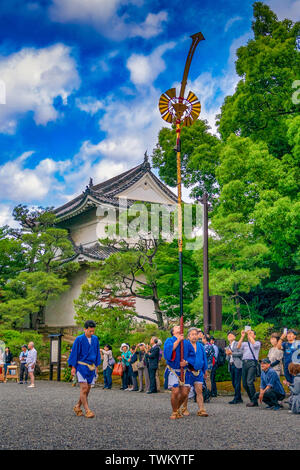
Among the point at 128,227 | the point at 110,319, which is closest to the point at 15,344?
the point at 110,319

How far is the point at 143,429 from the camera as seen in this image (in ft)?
23.8

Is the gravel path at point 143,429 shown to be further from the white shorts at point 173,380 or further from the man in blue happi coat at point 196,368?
the white shorts at point 173,380

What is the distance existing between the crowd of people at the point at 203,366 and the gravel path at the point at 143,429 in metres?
0.40

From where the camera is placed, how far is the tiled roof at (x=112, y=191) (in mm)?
31484

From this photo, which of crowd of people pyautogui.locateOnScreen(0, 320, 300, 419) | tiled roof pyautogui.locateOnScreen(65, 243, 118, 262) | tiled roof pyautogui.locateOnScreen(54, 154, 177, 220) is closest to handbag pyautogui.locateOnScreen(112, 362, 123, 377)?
crowd of people pyautogui.locateOnScreen(0, 320, 300, 419)

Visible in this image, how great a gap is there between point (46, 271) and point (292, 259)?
50.4ft

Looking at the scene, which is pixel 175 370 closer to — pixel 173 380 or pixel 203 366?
pixel 173 380

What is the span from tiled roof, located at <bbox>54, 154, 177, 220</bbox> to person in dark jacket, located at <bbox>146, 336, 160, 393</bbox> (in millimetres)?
17456

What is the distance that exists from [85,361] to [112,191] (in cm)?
2556

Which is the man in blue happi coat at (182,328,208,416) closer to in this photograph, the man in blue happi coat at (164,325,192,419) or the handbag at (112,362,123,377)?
the man in blue happi coat at (164,325,192,419)

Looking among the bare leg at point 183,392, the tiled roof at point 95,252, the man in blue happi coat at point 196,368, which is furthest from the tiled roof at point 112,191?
the bare leg at point 183,392

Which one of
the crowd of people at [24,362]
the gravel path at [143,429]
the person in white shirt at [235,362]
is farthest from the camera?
the crowd of people at [24,362]

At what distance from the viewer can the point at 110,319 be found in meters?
21.4

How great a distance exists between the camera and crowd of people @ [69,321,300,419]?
28.1ft
